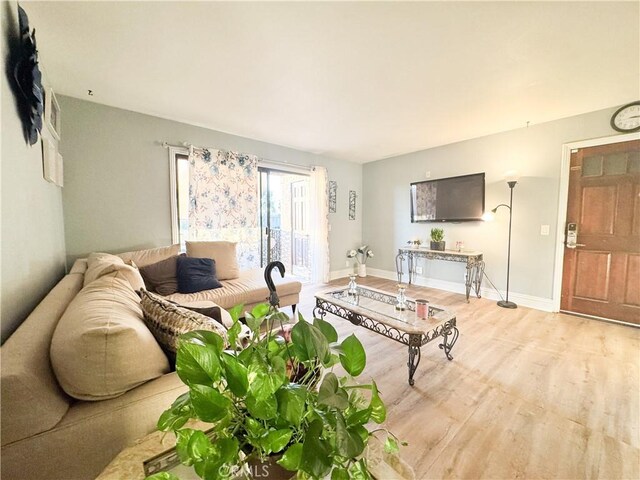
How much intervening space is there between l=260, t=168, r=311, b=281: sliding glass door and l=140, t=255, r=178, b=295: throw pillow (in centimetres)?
148

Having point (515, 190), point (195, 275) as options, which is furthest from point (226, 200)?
point (515, 190)

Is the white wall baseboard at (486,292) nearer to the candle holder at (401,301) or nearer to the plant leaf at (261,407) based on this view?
the candle holder at (401,301)

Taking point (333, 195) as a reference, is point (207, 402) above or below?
below

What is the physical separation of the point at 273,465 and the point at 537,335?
3.12 meters

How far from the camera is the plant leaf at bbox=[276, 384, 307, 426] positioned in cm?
39

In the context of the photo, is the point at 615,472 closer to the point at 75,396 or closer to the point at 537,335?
the point at 537,335

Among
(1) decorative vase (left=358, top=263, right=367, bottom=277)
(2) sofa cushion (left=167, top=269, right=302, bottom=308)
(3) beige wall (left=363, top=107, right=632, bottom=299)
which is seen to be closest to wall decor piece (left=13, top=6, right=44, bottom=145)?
(2) sofa cushion (left=167, top=269, right=302, bottom=308)

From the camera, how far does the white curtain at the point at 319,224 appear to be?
4.46m

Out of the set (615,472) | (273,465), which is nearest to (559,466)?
(615,472)

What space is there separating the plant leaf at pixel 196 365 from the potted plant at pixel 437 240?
13.5 ft

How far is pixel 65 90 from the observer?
7.72ft

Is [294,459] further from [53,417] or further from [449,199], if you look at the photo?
[449,199]

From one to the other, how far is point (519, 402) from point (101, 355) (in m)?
2.24

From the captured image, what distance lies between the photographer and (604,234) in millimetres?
2768
